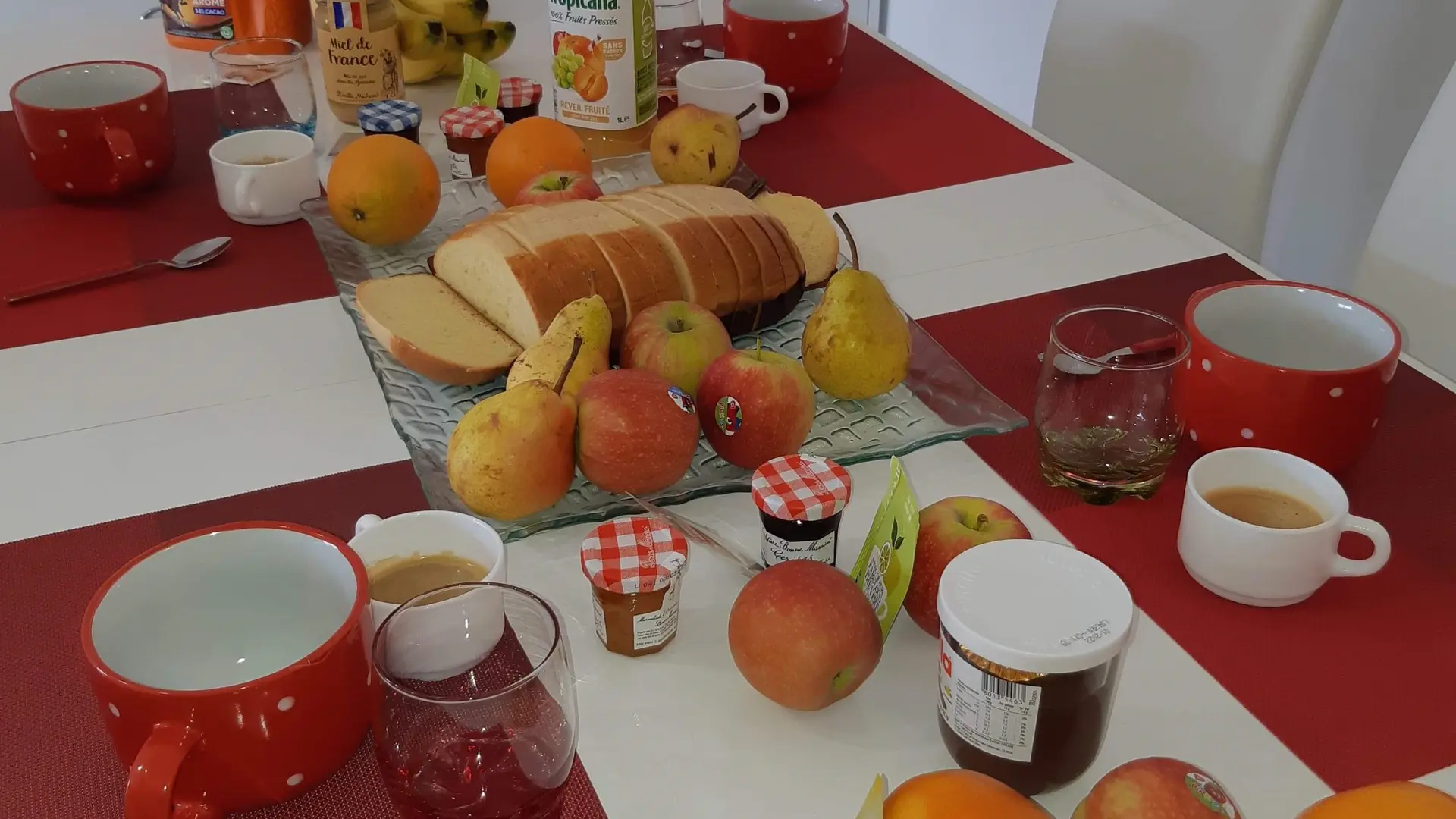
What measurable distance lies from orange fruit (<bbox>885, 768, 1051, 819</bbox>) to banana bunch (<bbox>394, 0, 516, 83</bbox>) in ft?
3.94

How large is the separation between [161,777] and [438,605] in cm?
16

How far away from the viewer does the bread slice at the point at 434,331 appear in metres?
1.00

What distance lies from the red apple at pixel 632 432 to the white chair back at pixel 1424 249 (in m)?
0.83

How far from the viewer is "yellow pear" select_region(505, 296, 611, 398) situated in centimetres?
91

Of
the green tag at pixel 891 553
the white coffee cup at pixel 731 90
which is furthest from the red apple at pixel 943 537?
the white coffee cup at pixel 731 90

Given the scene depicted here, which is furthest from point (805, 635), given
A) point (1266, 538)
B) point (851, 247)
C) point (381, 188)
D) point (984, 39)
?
point (984, 39)

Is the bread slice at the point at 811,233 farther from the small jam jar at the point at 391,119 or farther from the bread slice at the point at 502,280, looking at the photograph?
the small jam jar at the point at 391,119

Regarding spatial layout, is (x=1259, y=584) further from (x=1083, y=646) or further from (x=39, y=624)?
(x=39, y=624)

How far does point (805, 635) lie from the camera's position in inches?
27.2

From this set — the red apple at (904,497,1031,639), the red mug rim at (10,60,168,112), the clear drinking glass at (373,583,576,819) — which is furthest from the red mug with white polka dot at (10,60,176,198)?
the red apple at (904,497,1031,639)

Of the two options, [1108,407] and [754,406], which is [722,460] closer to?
[754,406]

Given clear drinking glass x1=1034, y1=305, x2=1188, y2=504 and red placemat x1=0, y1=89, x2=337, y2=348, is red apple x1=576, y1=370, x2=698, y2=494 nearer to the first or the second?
clear drinking glass x1=1034, y1=305, x2=1188, y2=504

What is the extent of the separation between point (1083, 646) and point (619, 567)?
0.27 meters

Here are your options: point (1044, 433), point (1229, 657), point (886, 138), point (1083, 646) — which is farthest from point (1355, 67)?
point (1083, 646)
